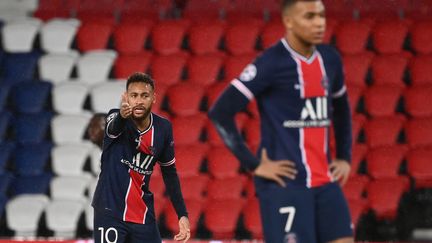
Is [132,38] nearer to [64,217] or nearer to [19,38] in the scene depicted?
[19,38]

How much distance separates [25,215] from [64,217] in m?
0.33

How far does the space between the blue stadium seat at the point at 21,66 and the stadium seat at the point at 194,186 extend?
1.99 metres

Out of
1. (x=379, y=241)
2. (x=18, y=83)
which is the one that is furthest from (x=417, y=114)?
(x=18, y=83)

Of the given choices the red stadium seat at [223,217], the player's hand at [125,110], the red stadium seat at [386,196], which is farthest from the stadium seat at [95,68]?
the player's hand at [125,110]

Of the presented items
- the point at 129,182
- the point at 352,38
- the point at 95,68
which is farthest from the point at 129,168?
the point at 352,38

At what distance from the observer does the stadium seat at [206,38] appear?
8414 millimetres

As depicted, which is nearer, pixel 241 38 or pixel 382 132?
pixel 382 132

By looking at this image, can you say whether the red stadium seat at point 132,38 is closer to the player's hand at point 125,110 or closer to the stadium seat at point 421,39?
the stadium seat at point 421,39

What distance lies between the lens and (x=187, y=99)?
793cm

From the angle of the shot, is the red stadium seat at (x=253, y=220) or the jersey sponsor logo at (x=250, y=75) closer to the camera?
the jersey sponsor logo at (x=250, y=75)

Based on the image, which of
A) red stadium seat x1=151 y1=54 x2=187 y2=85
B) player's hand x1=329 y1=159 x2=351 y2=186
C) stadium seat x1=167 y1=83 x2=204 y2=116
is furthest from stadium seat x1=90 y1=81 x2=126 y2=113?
player's hand x1=329 y1=159 x2=351 y2=186

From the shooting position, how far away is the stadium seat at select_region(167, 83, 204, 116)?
26.0ft

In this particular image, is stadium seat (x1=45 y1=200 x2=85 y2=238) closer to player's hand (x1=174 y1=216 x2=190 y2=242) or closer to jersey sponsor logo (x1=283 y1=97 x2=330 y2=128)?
player's hand (x1=174 y1=216 x2=190 y2=242)

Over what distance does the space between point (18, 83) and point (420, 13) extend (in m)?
3.88
